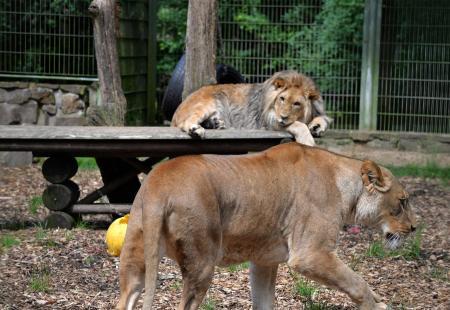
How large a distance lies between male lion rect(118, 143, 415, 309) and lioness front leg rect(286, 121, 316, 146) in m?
1.95

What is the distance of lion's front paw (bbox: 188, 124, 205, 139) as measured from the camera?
7.44 m

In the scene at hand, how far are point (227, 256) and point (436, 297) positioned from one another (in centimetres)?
209

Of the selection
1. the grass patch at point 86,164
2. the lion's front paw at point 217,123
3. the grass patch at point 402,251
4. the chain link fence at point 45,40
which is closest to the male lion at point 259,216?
the grass patch at point 402,251

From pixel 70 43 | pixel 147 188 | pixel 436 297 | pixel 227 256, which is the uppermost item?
pixel 70 43

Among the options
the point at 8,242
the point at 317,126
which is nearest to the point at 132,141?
the point at 8,242

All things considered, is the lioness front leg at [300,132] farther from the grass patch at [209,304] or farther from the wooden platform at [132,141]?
the grass patch at [209,304]

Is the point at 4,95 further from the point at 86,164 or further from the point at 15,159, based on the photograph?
the point at 86,164

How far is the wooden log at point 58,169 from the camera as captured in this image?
8062 mm

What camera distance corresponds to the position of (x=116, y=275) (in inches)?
263

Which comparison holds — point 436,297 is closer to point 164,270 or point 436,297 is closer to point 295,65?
point 164,270

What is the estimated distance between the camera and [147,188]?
4574 millimetres

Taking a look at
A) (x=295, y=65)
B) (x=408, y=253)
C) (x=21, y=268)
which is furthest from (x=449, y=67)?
(x=21, y=268)

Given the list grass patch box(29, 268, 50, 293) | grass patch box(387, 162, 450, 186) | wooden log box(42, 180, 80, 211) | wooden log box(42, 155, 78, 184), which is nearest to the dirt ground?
grass patch box(29, 268, 50, 293)

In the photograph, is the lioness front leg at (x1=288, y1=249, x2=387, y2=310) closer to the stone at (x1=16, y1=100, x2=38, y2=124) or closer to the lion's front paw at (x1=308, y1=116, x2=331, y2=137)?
the lion's front paw at (x1=308, y1=116, x2=331, y2=137)
